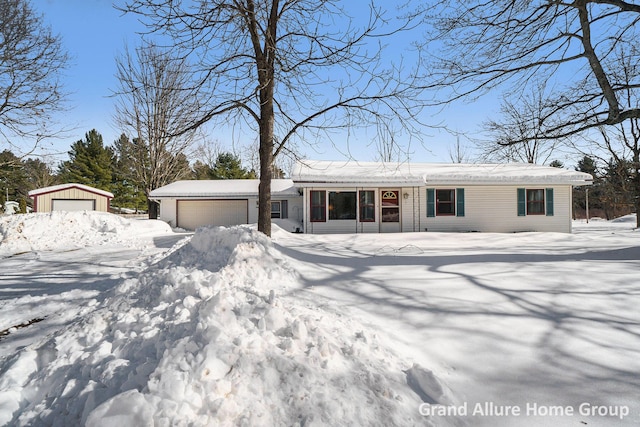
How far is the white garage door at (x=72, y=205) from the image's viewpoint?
22.0 metres

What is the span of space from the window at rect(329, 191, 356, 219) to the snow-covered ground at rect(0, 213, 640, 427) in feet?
35.1

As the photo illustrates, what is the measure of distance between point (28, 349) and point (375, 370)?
3.04 metres

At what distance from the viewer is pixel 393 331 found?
3469 mm

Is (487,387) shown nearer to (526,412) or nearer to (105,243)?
(526,412)

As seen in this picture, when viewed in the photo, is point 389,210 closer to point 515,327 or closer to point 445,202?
point 445,202

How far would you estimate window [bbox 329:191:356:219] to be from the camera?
16094 millimetres

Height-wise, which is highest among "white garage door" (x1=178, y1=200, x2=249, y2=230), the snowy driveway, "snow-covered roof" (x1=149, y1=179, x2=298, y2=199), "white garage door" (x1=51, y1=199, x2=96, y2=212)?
"snow-covered roof" (x1=149, y1=179, x2=298, y2=199)

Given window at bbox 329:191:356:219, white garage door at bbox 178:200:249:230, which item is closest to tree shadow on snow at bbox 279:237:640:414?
window at bbox 329:191:356:219

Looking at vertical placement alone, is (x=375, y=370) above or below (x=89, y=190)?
below

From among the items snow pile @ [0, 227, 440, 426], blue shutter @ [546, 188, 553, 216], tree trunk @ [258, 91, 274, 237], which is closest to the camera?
snow pile @ [0, 227, 440, 426]

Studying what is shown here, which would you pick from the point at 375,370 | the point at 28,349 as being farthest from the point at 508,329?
the point at 28,349

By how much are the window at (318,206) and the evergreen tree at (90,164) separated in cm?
2757

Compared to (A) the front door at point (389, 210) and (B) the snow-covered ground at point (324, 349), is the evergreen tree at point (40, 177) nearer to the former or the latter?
(A) the front door at point (389, 210)

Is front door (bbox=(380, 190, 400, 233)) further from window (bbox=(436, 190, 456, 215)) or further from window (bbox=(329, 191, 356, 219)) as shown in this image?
window (bbox=(436, 190, 456, 215))
